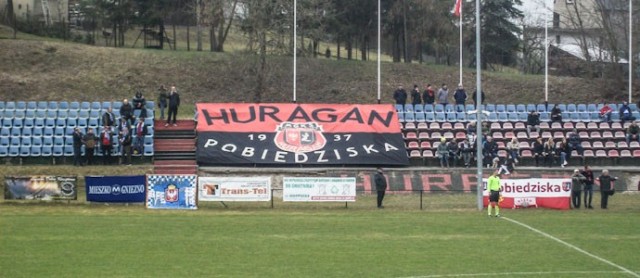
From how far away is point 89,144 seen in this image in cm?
4612

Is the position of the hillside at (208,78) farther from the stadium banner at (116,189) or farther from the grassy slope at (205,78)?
the stadium banner at (116,189)

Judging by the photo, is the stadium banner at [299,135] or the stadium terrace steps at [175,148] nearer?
the stadium terrace steps at [175,148]

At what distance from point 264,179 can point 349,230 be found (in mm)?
8744

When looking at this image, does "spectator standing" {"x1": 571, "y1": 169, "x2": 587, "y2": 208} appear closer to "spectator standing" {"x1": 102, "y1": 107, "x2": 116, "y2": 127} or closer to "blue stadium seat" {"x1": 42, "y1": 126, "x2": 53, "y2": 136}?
"spectator standing" {"x1": 102, "y1": 107, "x2": 116, "y2": 127}

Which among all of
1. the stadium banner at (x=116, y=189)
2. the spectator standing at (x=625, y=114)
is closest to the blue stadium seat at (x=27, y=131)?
the stadium banner at (x=116, y=189)

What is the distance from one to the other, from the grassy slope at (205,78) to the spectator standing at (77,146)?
484 inches

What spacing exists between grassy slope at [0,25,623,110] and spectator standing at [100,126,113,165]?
12.2 m

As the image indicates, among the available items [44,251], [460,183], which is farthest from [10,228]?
[460,183]

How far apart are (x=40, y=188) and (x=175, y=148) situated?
376 inches

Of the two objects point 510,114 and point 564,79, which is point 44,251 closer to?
point 510,114

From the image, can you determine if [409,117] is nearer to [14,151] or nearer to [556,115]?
[556,115]

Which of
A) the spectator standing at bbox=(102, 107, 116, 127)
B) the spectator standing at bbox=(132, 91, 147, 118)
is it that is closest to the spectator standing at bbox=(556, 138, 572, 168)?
the spectator standing at bbox=(132, 91, 147, 118)

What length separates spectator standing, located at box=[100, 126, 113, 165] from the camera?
46.5 meters

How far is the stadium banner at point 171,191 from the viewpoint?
38.4 m
